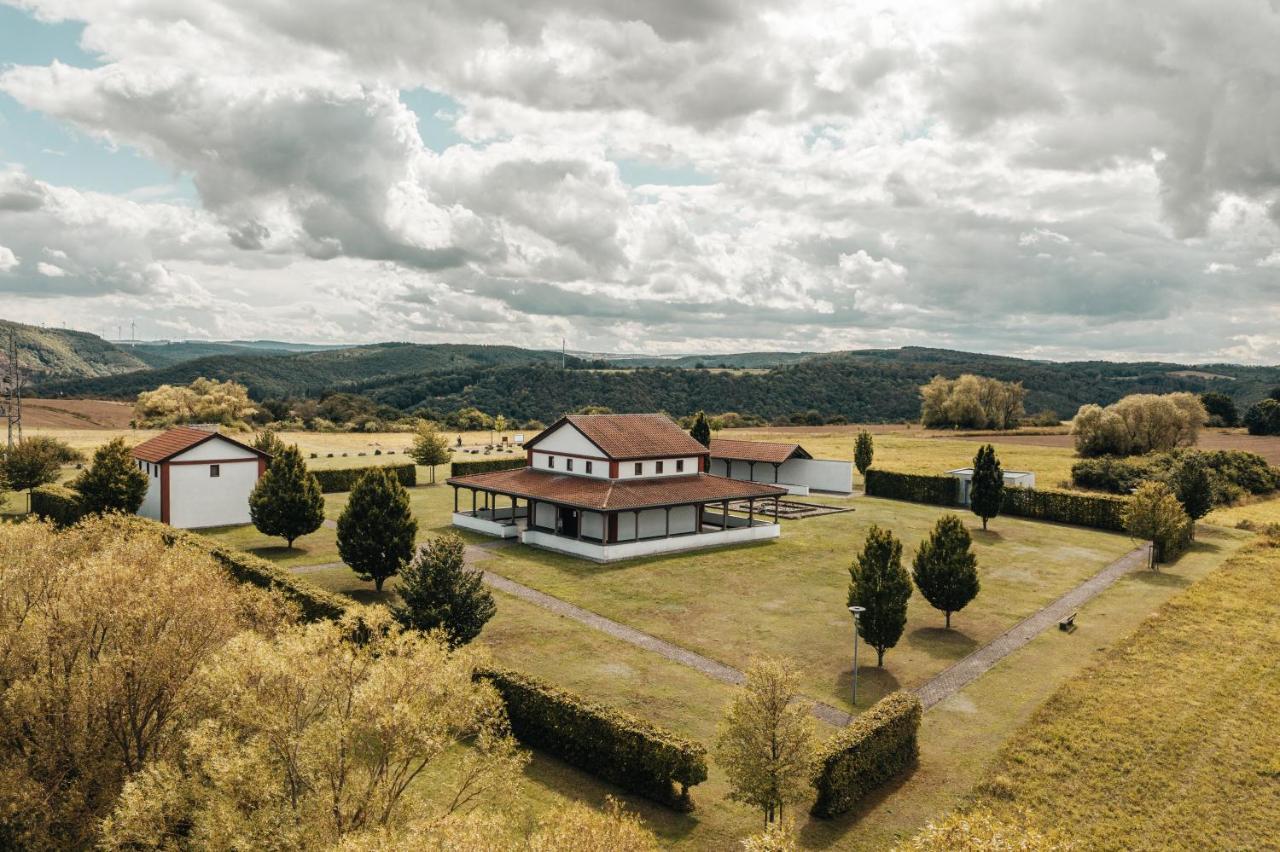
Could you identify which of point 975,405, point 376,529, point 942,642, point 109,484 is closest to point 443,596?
point 376,529

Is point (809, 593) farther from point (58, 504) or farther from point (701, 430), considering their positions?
point (58, 504)

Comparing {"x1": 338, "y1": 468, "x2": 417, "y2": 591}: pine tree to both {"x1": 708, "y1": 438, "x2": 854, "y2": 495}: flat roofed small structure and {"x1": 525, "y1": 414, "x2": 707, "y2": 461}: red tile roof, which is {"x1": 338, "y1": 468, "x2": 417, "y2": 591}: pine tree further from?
{"x1": 708, "y1": 438, "x2": 854, "y2": 495}: flat roofed small structure

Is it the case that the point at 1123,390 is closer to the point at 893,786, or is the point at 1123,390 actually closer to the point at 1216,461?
the point at 1216,461

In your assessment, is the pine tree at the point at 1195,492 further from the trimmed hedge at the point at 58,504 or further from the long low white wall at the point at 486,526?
the trimmed hedge at the point at 58,504

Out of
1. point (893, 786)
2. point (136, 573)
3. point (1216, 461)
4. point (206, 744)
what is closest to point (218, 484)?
point (136, 573)

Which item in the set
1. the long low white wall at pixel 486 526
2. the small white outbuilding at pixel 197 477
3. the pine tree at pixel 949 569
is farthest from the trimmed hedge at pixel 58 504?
the pine tree at pixel 949 569
